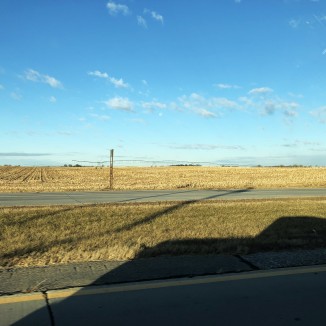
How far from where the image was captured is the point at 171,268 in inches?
234

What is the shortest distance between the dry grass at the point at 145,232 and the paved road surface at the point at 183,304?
1677mm

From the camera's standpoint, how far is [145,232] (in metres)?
9.30

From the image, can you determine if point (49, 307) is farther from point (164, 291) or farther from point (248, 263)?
point (248, 263)

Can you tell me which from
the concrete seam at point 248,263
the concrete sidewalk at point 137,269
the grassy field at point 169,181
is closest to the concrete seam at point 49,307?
the concrete sidewalk at point 137,269

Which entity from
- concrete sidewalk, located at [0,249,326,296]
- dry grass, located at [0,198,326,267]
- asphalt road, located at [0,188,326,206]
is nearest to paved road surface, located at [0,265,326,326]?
concrete sidewalk, located at [0,249,326,296]

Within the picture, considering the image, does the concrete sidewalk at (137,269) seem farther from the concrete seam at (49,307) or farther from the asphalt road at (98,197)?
the asphalt road at (98,197)

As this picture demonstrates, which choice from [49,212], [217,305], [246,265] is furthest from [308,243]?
[49,212]

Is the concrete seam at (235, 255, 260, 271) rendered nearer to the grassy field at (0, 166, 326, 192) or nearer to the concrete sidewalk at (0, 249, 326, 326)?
the concrete sidewalk at (0, 249, 326, 326)

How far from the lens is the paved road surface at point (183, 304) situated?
13.7 feet

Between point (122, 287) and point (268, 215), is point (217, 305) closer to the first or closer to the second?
point (122, 287)

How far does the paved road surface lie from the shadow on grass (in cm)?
2

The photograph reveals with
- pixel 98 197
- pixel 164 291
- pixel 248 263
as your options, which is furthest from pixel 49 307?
pixel 98 197

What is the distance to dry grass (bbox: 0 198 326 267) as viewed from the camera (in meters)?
7.11

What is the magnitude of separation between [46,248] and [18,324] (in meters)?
3.47
